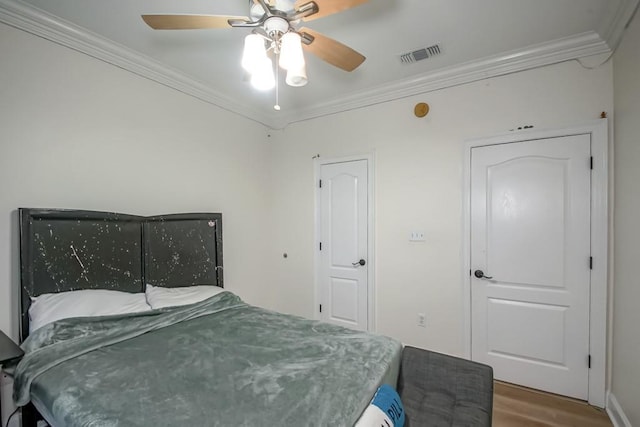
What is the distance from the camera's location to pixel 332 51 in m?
1.68

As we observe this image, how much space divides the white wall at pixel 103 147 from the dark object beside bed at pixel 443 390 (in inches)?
86.4

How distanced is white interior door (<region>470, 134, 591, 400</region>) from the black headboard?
2567mm

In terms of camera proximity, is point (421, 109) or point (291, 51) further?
point (421, 109)

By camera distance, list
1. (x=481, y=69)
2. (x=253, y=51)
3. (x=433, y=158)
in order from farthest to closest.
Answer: (x=433, y=158) → (x=481, y=69) → (x=253, y=51)

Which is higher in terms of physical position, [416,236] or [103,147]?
[103,147]

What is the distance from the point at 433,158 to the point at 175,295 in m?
2.61

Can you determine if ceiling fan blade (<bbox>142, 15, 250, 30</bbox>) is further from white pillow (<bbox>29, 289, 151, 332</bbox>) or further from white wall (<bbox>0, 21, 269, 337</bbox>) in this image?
white pillow (<bbox>29, 289, 151, 332</bbox>)

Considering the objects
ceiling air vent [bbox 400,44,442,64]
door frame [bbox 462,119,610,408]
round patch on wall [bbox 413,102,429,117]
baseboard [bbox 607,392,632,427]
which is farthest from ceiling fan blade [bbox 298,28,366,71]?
baseboard [bbox 607,392,632,427]

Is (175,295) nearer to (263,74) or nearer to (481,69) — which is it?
(263,74)

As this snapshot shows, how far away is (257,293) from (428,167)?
249cm

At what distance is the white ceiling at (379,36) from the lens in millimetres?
1833

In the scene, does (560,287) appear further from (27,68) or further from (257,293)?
(27,68)

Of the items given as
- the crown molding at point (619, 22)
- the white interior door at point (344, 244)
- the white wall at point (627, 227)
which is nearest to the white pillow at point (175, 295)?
the white interior door at point (344, 244)

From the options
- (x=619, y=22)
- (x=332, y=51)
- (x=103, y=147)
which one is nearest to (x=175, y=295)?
(x=103, y=147)
